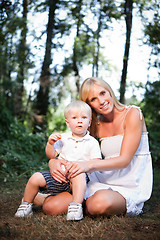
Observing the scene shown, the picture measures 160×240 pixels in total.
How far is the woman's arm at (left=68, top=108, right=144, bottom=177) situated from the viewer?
212 cm

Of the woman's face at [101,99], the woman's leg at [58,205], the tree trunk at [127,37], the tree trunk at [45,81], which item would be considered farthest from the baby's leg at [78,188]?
the tree trunk at [45,81]

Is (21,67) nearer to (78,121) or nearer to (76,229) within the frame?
(78,121)

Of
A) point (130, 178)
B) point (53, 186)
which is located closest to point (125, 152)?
point (130, 178)

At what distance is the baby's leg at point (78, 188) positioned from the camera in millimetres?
2066

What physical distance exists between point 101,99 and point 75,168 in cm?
78

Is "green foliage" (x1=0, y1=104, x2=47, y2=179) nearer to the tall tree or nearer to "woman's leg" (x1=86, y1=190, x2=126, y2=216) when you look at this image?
"woman's leg" (x1=86, y1=190, x2=126, y2=216)

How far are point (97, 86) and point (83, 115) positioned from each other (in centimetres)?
44

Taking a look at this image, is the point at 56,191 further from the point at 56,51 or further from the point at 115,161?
the point at 56,51

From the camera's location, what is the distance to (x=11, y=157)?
4586mm

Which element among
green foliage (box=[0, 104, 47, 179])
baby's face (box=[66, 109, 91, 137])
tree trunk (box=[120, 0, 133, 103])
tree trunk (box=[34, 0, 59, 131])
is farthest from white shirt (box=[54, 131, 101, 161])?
A: tree trunk (box=[34, 0, 59, 131])

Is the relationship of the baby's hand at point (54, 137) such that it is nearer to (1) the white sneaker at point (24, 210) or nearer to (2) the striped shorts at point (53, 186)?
(2) the striped shorts at point (53, 186)

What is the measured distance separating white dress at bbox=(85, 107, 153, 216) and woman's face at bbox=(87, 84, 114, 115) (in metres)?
0.30

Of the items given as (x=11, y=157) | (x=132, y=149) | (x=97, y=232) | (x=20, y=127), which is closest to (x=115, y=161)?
(x=132, y=149)

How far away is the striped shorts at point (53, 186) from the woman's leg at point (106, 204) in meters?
0.27
